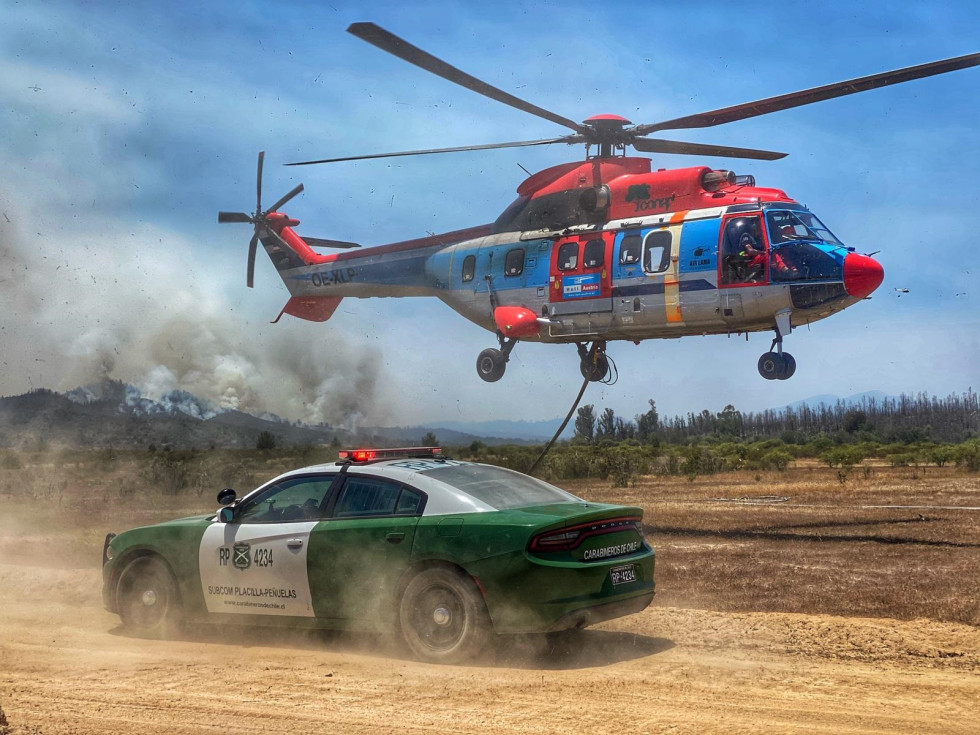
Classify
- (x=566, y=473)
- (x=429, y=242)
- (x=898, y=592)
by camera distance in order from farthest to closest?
1. (x=566, y=473)
2. (x=429, y=242)
3. (x=898, y=592)

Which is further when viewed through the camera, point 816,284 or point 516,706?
point 816,284

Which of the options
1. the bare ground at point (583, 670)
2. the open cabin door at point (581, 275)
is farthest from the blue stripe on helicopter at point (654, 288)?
the bare ground at point (583, 670)

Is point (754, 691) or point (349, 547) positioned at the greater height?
point (349, 547)

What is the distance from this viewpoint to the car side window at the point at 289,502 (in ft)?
28.5

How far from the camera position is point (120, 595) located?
9.25m

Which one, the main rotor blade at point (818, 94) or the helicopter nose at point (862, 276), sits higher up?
the main rotor blade at point (818, 94)

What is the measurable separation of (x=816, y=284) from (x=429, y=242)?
8.34 metres

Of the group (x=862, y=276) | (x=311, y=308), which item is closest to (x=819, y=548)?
(x=862, y=276)

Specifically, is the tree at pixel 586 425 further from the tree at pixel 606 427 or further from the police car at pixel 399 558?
the police car at pixel 399 558

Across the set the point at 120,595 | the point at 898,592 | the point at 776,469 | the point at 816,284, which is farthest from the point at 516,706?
the point at 776,469

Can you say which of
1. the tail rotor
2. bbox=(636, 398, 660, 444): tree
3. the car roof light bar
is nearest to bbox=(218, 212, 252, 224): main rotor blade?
the tail rotor

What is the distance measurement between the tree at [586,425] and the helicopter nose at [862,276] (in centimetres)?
2666

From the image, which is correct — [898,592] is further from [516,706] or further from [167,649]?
[167,649]

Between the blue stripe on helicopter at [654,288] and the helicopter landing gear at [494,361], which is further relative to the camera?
the helicopter landing gear at [494,361]
